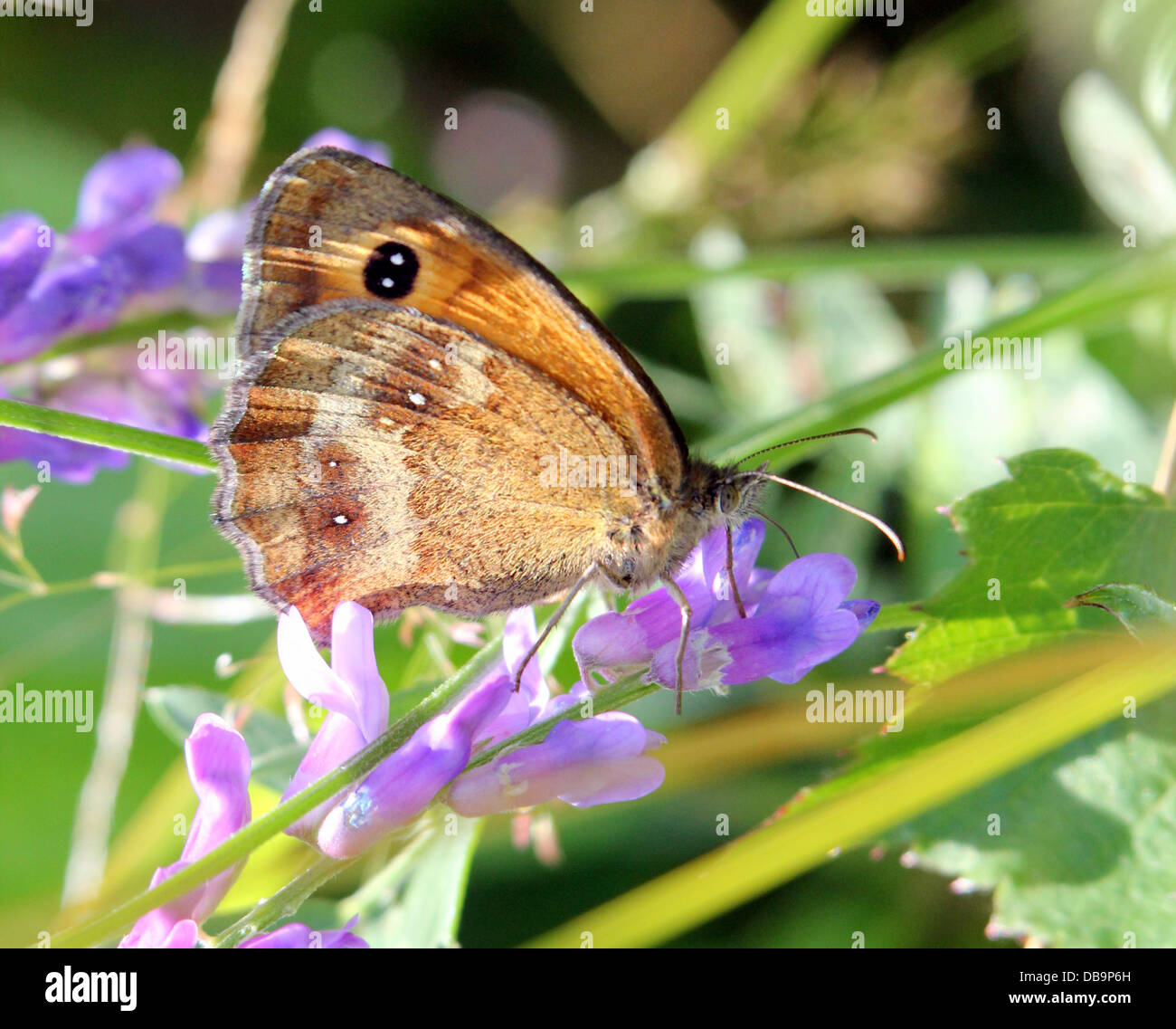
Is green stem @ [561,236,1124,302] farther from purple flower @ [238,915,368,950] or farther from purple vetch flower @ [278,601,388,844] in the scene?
purple flower @ [238,915,368,950]

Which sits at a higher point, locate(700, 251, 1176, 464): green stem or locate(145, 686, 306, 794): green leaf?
locate(700, 251, 1176, 464): green stem

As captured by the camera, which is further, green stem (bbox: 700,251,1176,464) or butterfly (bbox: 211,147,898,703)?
green stem (bbox: 700,251,1176,464)

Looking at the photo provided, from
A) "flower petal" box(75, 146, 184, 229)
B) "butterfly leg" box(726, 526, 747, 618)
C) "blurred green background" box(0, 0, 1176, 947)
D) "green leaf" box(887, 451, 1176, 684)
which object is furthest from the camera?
"blurred green background" box(0, 0, 1176, 947)

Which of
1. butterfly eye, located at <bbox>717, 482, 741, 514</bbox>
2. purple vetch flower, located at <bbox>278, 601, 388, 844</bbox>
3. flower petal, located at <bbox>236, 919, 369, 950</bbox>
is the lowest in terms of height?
flower petal, located at <bbox>236, 919, 369, 950</bbox>

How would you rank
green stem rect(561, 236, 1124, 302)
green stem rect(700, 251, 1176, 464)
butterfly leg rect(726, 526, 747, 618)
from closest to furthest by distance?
butterfly leg rect(726, 526, 747, 618), green stem rect(700, 251, 1176, 464), green stem rect(561, 236, 1124, 302)

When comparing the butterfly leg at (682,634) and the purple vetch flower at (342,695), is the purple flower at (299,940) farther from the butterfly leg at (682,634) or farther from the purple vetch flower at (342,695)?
the butterfly leg at (682,634)

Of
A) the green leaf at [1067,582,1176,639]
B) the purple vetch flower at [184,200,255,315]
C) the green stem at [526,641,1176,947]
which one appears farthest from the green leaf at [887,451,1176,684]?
the purple vetch flower at [184,200,255,315]

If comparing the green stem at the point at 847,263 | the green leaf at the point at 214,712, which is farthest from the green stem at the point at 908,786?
the green stem at the point at 847,263
